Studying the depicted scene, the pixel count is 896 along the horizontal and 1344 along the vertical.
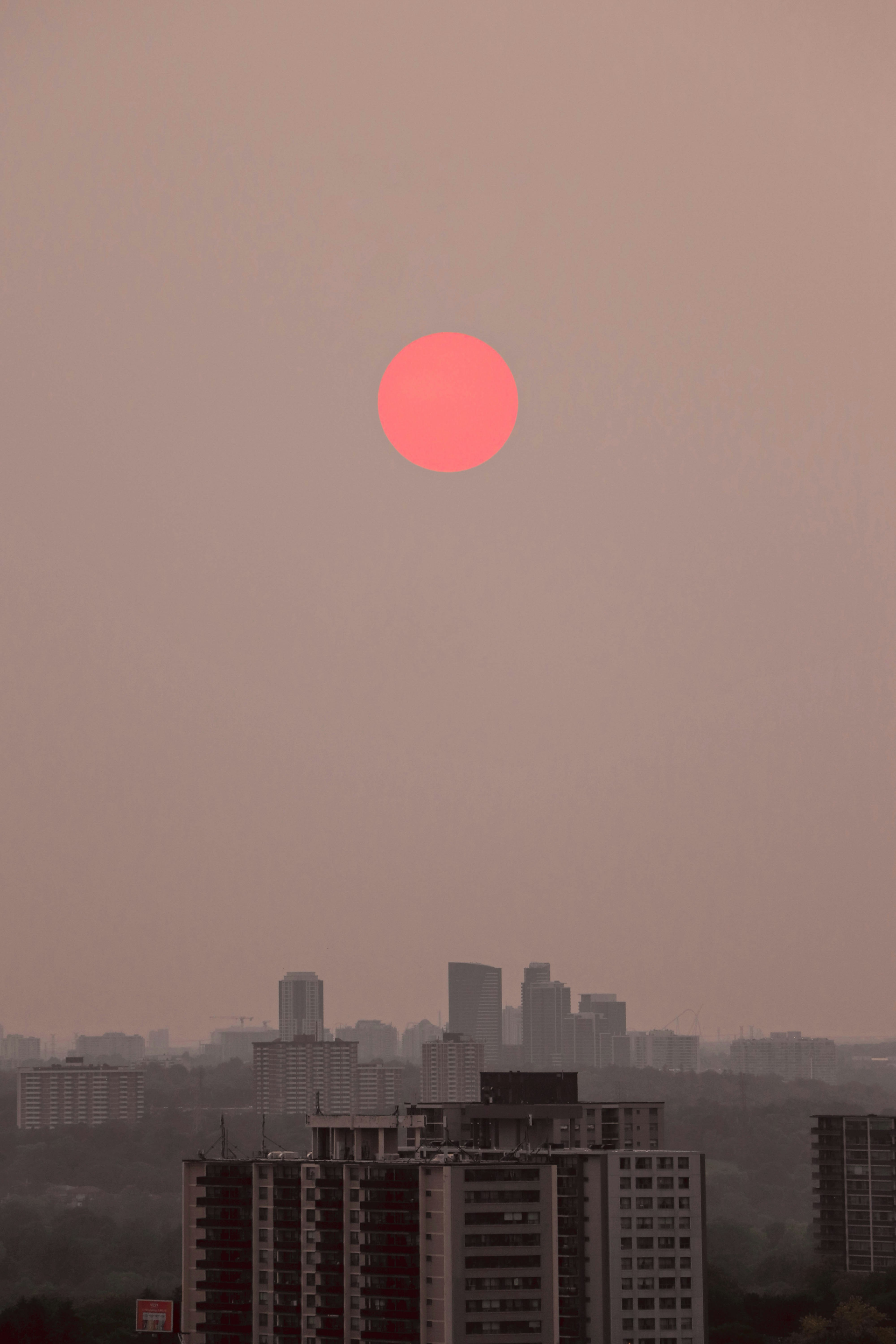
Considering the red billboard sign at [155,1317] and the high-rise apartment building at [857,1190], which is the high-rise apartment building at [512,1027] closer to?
the high-rise apartment building at [857,1190]

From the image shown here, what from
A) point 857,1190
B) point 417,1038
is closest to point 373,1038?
point 417,1038

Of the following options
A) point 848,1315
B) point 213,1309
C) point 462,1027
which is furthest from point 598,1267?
point 462,1027

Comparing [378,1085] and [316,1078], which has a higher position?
[316,1078]

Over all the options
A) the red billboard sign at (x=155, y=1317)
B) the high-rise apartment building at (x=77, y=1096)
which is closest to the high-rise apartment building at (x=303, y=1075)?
the high-rise apartment building at (x=77, y=1096)

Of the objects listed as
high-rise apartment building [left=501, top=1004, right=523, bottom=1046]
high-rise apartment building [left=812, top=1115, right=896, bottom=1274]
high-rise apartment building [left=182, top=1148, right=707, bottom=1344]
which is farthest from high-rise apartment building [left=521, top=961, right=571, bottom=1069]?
high-rise apartment building [left=182, top=1148, right=707, bottom=1344]

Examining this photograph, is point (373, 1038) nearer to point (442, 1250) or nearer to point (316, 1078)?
point (316, 1078)

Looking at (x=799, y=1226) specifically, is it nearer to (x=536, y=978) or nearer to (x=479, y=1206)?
(x=479, y=1206)

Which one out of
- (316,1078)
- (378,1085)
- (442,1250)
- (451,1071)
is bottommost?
(378,1085)
